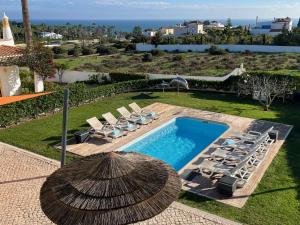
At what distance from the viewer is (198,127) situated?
18156 millimetres

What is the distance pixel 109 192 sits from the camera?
5.50 m

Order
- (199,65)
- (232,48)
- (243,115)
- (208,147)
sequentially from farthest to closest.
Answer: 1. (232,48)
2. (199,65)
3. (243,115)
4. (208,147)

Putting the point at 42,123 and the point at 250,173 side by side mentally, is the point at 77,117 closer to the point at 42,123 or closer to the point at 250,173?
the point at 42,123

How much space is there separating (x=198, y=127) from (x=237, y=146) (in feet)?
15.5

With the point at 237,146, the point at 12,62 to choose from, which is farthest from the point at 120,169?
the point at 12,62

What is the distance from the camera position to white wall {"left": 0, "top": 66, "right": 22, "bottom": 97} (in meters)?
23.0

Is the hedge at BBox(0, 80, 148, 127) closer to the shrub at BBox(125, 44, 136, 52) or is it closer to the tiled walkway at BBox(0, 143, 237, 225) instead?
the tiled walkway at BBox(0, 143, 237, 225)

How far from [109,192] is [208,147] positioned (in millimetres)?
9519

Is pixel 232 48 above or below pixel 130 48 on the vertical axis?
above

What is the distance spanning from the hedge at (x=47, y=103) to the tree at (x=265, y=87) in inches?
383

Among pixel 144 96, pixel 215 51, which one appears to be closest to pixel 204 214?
pixel 144 96

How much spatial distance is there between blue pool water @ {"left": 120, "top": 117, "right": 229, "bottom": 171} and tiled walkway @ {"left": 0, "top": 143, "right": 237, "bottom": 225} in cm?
400

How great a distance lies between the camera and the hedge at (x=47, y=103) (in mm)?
17188

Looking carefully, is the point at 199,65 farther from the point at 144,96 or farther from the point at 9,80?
the point at 9,80
